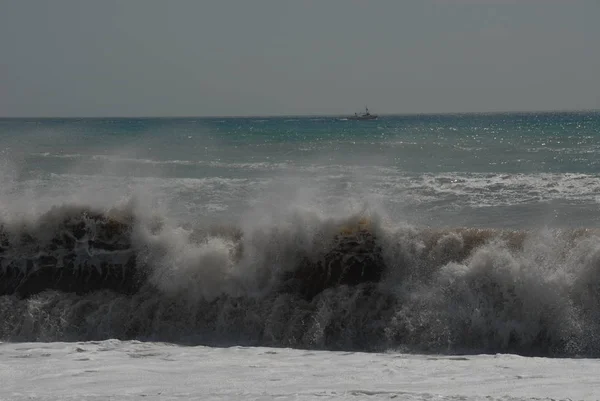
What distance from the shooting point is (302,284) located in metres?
10.3

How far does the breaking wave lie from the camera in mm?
8797

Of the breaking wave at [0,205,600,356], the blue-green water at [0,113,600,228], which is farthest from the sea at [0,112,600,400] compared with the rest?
the blue-green water at [0,113,600,228]

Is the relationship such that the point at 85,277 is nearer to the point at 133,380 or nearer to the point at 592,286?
the point at 133,380

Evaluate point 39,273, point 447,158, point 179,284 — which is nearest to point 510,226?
point 179,284

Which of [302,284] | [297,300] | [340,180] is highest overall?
[340,180]

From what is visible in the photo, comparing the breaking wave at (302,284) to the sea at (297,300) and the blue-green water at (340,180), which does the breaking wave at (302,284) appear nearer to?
the sea at (297,300)

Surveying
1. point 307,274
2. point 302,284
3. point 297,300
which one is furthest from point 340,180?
point 297,300

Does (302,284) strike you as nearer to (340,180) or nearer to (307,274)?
(307,274)

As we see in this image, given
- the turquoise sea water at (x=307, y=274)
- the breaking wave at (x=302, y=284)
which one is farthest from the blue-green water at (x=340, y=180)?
the breaking wave at (x=302, y=284)

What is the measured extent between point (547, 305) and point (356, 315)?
2310 millimetres

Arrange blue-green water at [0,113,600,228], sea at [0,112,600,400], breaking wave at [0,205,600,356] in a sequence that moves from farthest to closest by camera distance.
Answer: blue-green water at [0,113,600,228]
breaking wave at [0,205,600,356]
sea at [0,112,600,400]

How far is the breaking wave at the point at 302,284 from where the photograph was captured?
880 centimetres

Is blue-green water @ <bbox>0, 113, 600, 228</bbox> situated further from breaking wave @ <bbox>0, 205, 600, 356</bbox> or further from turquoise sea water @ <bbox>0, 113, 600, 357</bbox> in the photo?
breaking wave @ <bbox>0, 205, 600, 356</bbox>

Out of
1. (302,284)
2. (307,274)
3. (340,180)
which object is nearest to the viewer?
(302,284)
